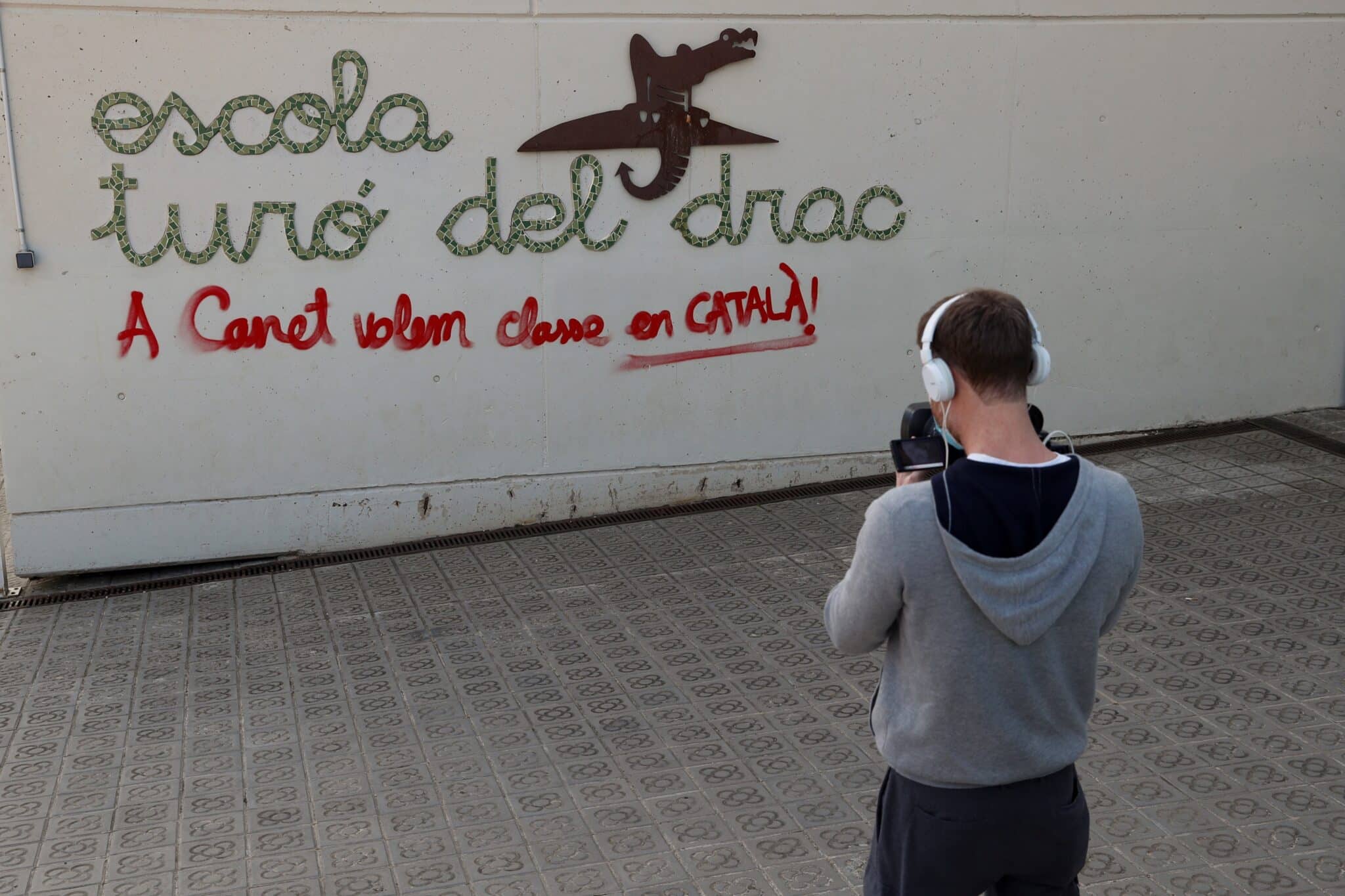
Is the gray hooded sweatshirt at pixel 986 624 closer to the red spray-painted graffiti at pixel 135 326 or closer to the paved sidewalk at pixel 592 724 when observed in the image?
the paved sidewalk at pixel 592 724

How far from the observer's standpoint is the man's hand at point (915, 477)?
8.15 ft

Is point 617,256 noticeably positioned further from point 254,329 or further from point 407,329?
point 254,329

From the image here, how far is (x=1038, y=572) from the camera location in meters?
2.33

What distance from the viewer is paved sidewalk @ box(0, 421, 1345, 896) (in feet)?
13.0

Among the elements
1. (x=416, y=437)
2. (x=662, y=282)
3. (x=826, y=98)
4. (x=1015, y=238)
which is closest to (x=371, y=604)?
(x=416, y=437)

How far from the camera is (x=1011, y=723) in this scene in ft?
7.96

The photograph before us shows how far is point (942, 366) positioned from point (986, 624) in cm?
46

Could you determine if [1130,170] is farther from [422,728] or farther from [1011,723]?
[1011,723]

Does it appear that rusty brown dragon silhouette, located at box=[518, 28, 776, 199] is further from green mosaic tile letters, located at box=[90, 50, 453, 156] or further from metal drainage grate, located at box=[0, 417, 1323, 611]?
metal drainage grate, located at box=[0, 417, 1323, 611]

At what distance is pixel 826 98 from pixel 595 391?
196cm

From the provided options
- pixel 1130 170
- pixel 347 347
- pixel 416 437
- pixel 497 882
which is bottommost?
pixel 497 882

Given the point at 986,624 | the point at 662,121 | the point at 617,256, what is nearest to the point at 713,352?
the point at 617,256

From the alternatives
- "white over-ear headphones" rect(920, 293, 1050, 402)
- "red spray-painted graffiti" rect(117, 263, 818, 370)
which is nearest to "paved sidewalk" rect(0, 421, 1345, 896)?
"red spray-painted graffiti" rect(117, 263, 818, 370)

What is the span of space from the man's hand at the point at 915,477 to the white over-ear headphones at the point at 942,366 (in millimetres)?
133
